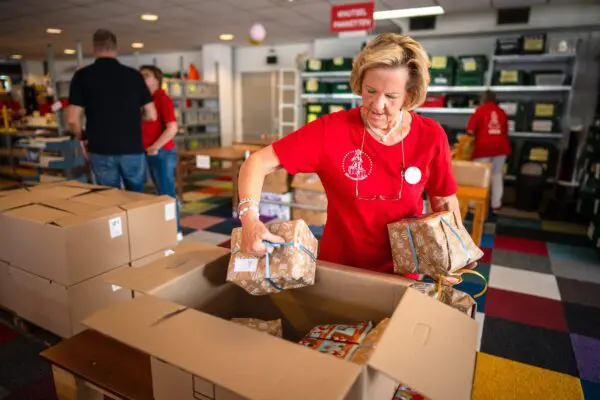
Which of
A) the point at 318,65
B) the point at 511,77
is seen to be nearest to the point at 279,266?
the point at 511,77

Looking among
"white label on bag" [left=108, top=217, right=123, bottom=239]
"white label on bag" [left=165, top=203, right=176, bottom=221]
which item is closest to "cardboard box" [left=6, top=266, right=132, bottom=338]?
"white label on bag" [left=108, top=217, right=123, bottom=239]

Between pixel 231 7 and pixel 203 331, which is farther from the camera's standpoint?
pixel 231 7

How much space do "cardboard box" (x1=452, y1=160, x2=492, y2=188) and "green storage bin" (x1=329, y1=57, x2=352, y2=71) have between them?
3.59 meters

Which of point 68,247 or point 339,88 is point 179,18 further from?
point 68,247

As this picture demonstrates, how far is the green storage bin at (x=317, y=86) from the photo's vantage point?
7234 mm

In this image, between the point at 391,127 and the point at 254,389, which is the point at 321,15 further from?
the point at 254,389

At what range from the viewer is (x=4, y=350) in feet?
7.22

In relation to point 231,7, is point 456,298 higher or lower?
lower

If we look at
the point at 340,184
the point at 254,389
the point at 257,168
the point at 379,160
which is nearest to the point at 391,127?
the point at 379,160

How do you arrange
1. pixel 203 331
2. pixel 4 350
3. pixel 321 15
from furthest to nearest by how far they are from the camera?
pixel 321 15 < pixel 4 350 < pixel 203 331

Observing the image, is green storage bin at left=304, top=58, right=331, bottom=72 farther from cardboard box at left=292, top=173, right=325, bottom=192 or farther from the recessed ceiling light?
cardboard box at left=292, top=173, right=325, bottom=192

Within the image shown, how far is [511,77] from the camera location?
230 inches

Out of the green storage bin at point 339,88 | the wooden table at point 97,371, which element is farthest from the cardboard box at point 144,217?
the green storage bin at point 339,88

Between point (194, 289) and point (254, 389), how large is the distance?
530mm
